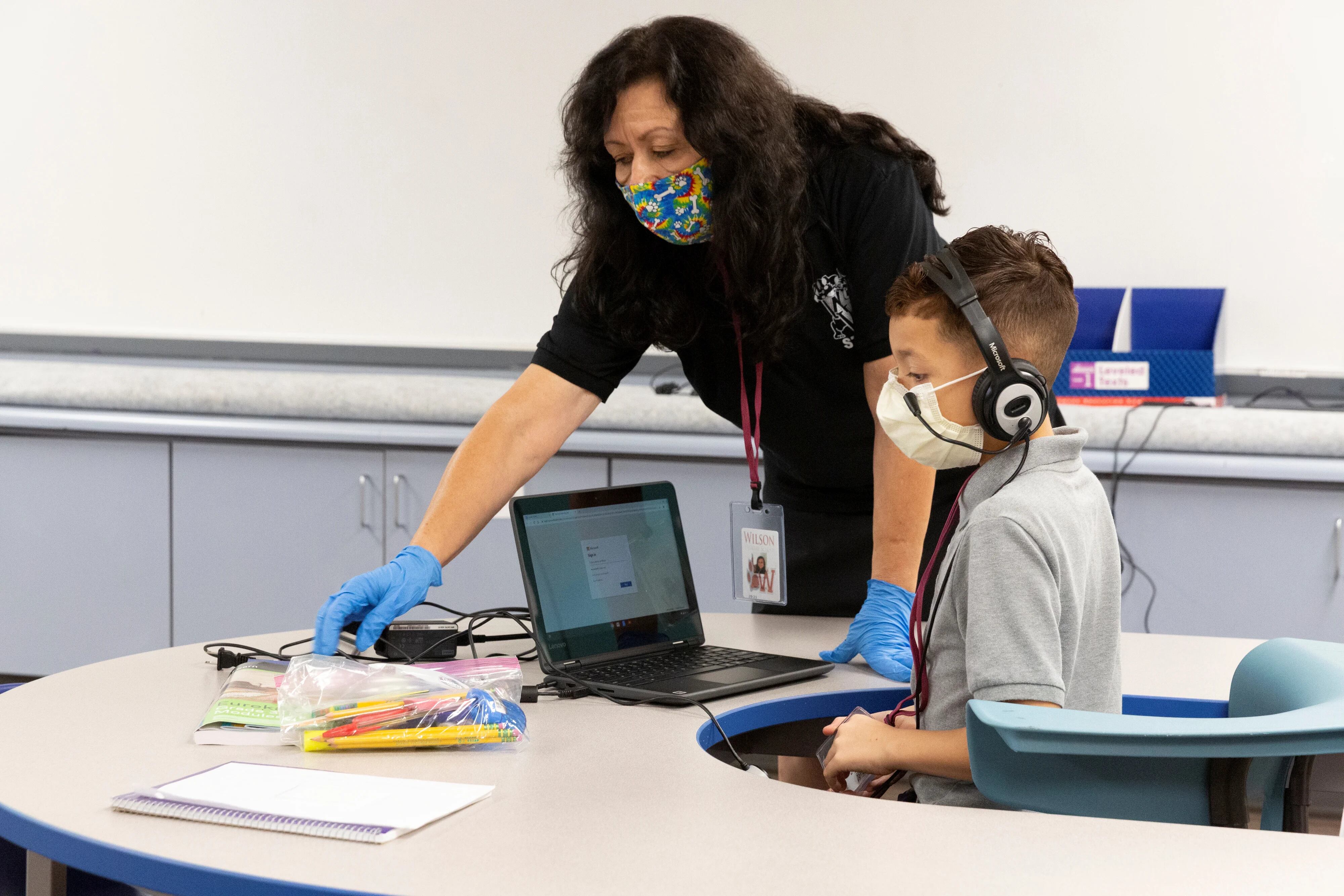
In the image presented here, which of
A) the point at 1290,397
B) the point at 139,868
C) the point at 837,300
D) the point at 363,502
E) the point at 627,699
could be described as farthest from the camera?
the point at 363,502

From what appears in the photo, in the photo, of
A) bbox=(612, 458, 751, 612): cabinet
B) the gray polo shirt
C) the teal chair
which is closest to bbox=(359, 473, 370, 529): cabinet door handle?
bbox=(612, 458, 751, 612): cabinet

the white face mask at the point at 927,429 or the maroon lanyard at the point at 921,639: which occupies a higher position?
the white face mask at the point at 927,429

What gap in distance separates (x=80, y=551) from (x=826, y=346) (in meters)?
2.27

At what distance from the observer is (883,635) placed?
4.35ft

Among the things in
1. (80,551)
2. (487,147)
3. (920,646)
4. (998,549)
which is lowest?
(80,551)

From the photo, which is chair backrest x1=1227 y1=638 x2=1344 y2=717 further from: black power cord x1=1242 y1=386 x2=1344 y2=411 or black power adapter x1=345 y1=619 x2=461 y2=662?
black power cord x1=1242 y1=386 x2=1344 y2=411

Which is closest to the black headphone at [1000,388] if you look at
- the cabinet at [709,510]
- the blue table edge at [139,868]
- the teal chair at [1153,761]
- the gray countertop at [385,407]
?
the teal chair at [1153,761]

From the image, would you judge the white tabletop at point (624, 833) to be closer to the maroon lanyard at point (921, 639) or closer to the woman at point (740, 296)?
the maroon lanyard at point (921, 639)

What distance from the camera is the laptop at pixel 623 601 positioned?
125 centimetres

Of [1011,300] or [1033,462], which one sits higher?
[1011,300]

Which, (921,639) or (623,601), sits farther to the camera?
(623,601)

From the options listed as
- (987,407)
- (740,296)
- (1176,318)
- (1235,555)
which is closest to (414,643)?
(740,296)

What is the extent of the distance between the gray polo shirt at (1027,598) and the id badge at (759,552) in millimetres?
424

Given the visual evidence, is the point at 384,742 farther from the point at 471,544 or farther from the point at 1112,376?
the point at 1112,376
